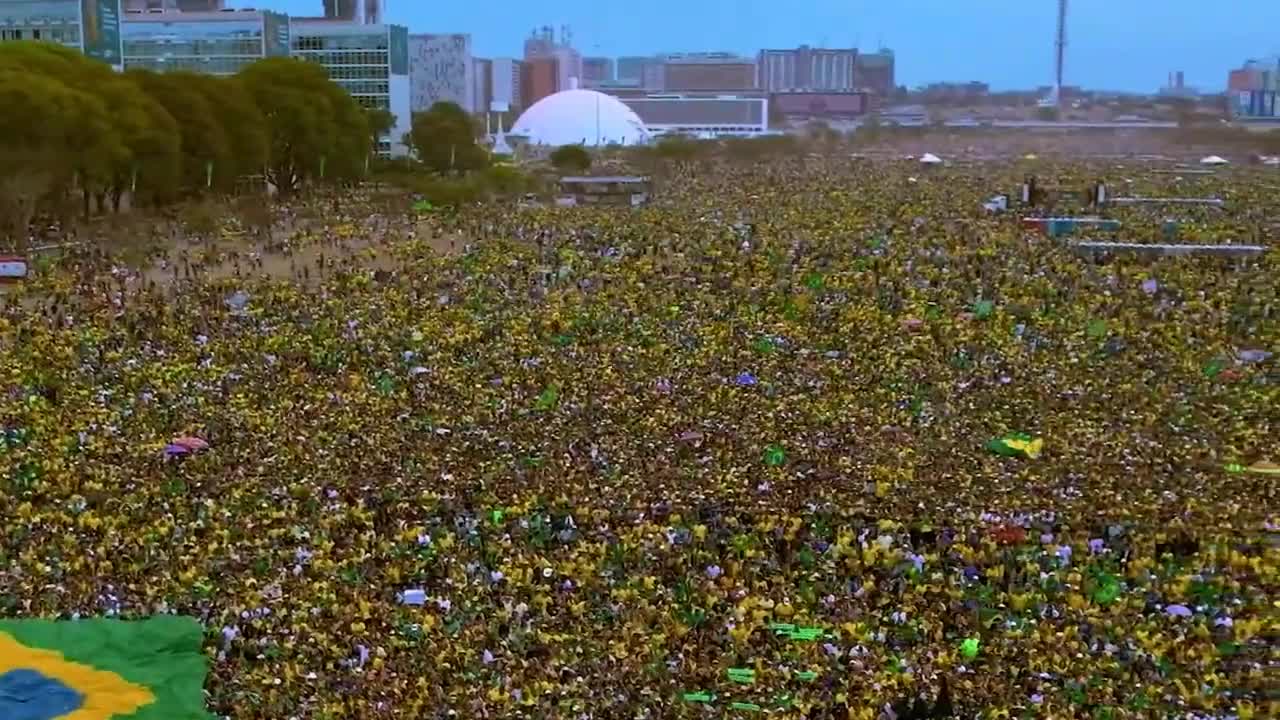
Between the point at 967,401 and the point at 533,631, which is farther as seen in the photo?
the point at 967,401

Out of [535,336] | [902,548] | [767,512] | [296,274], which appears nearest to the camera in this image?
[902,548]

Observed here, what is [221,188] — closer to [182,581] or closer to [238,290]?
[238,290]

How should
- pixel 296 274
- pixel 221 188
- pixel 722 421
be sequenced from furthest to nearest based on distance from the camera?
1. pixel 221 188
2. pixel 296 274
3. pixel 722 421

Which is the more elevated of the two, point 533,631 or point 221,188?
point 221,188

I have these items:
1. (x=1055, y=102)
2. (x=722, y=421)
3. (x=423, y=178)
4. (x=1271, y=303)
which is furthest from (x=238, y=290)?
(x=1055, y=102)

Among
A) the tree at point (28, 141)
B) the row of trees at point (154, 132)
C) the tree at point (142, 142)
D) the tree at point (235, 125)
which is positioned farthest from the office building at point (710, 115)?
the tree at point (28, 141)

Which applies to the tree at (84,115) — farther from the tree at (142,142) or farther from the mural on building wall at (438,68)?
the mural on building wall at (438,68)
